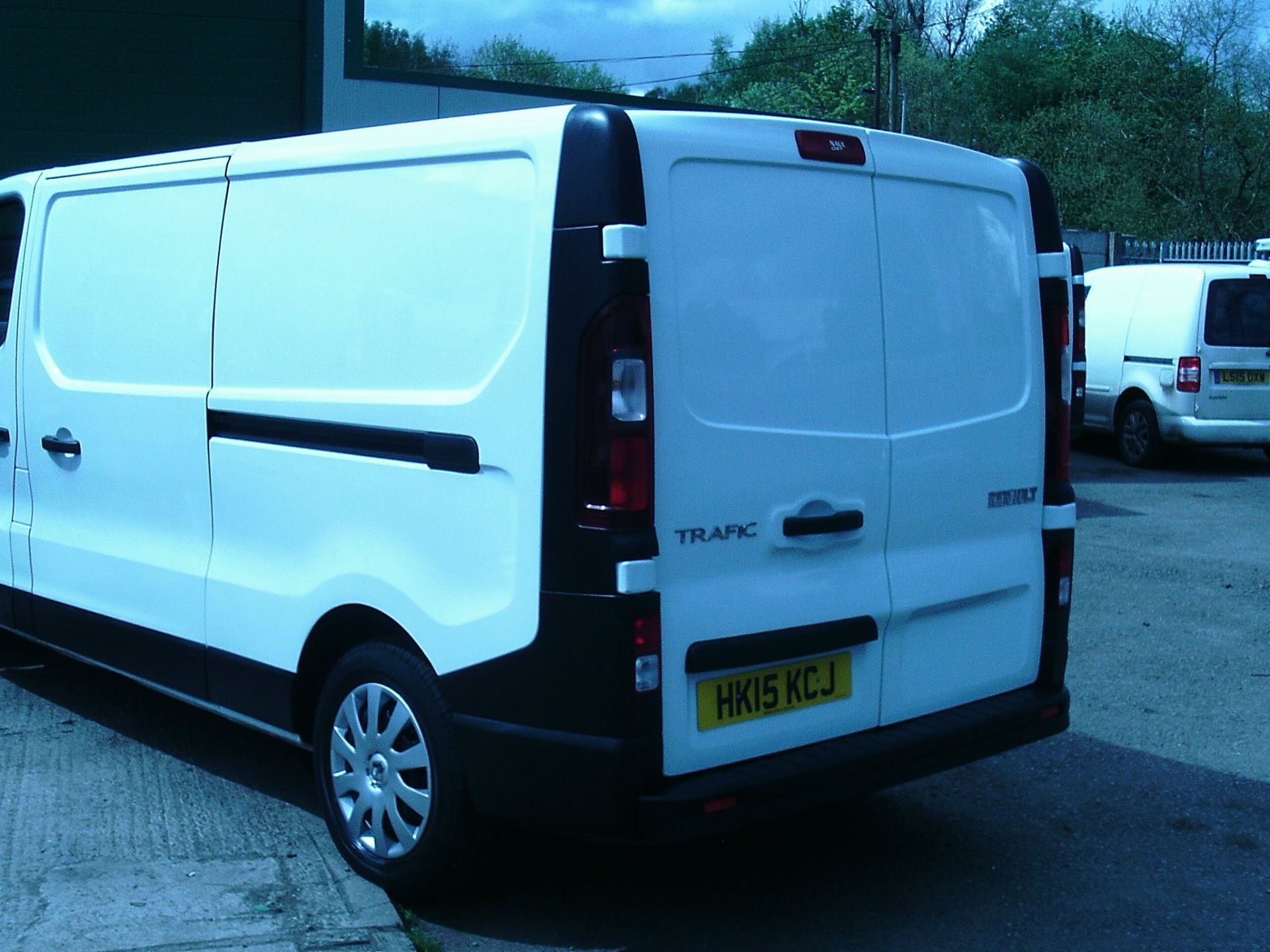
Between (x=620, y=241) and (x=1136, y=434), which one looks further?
(x=1136, y=434)

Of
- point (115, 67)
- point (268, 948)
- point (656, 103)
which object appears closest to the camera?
point (268, 948)

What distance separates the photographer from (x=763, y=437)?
3.66 metres

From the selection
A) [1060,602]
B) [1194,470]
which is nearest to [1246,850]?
[1060,602]

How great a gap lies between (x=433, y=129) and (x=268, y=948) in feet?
7.09

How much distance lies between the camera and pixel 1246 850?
4594 millimetres

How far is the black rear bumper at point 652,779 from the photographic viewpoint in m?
3.46

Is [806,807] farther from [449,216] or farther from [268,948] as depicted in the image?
[449,216]

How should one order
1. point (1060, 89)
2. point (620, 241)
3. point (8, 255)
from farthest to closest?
point (1060, 89)
point (8, 255)
point (620, 241)

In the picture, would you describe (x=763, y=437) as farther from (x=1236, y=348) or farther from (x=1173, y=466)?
(x=1173, y=466)

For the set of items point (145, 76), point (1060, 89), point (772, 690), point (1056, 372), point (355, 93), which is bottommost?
point (772, 690)

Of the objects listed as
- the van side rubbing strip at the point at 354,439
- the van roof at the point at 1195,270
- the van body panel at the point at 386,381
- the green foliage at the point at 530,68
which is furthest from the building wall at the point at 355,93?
the green foliage at the point at 530,68

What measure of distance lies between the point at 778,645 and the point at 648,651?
41 cm

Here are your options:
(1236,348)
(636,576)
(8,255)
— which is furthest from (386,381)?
(1236,348)

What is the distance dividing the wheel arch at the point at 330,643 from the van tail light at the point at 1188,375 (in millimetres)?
11563
